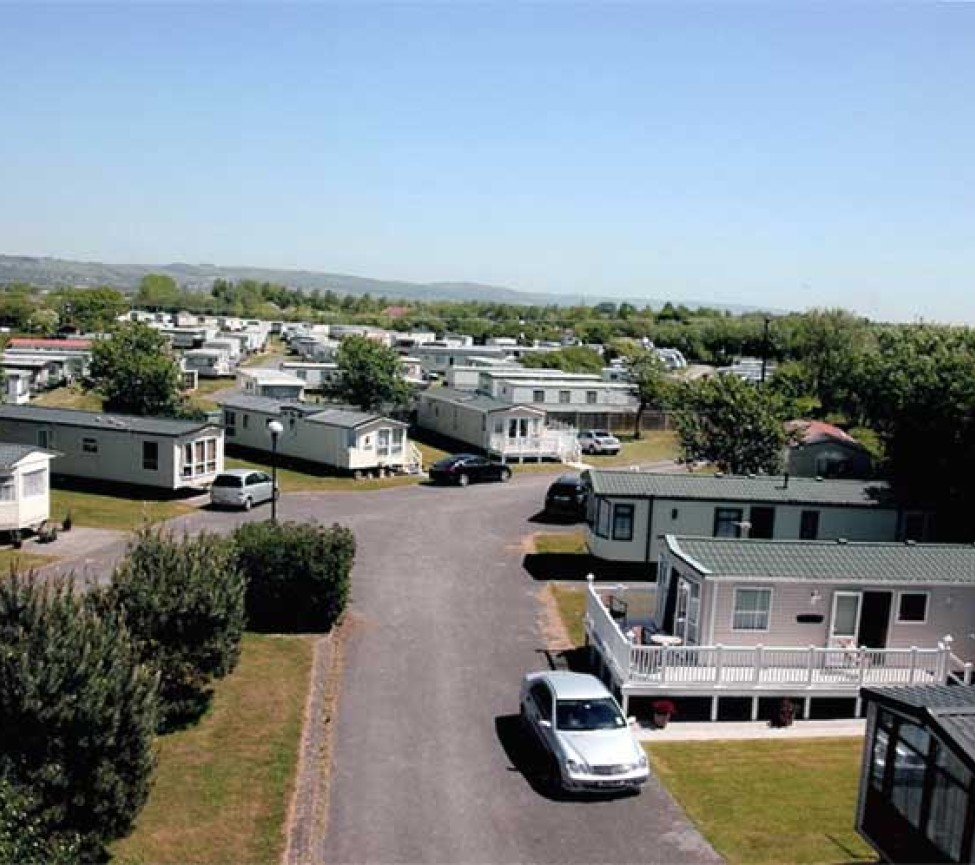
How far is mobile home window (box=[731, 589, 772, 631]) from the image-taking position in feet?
71.7

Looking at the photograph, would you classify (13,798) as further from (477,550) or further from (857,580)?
(477,550)

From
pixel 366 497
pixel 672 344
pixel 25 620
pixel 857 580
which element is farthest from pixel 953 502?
pixel 672 344

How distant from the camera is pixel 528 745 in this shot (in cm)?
1856

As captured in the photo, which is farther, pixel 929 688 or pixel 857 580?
pixel 857 580

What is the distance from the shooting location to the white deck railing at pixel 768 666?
20.5 m

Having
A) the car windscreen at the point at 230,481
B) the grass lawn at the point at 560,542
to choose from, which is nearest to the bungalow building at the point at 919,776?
the grass lawn at the point at 560,542

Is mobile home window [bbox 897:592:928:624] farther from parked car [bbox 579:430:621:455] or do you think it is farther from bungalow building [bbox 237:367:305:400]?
bungalow building [bbox 237:367:305:400]

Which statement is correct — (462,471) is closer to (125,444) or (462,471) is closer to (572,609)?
(125,444)

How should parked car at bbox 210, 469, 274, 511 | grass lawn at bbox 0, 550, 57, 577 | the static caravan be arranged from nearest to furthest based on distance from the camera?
the static caravan < grass lawn at bbox 0, 550, 57, 577 < parked car at bbox 210, 469, 274, 511

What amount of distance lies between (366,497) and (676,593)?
19.2m

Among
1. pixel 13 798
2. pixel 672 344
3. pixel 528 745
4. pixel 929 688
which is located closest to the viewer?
pixel 13 798

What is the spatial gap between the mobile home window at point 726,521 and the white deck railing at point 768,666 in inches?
346

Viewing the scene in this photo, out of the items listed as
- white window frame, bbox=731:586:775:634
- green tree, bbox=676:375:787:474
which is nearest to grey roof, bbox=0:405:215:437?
green tree, bbox=676:375:787:474

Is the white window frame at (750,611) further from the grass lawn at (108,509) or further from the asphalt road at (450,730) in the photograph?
the grass lawn at (108,509)
